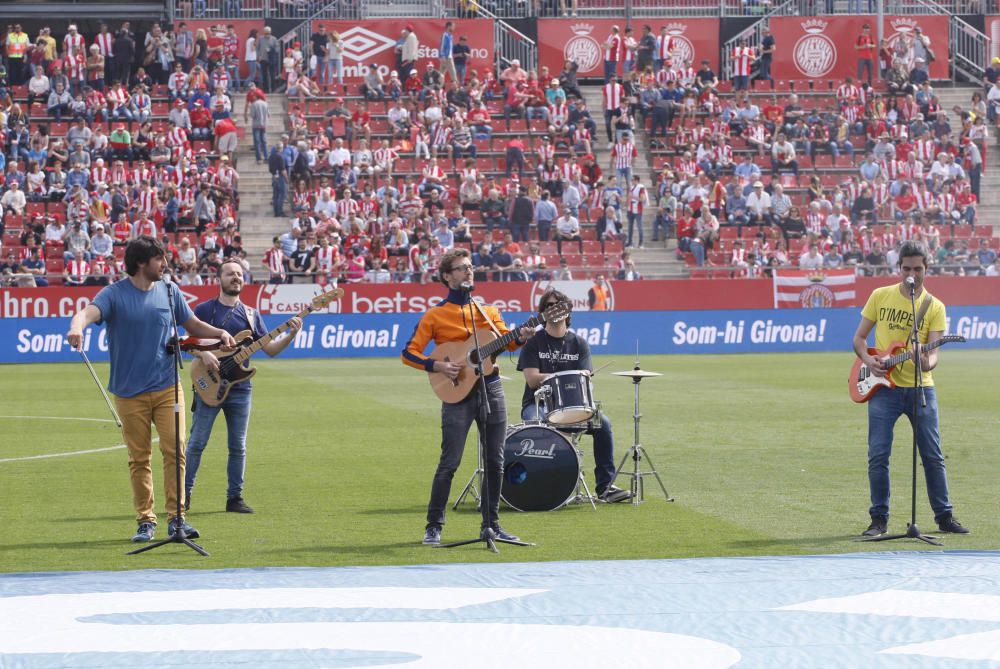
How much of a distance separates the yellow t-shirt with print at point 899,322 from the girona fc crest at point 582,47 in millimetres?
40125

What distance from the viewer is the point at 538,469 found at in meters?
12.2

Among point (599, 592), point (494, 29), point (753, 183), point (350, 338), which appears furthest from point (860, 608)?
point (494, 29)

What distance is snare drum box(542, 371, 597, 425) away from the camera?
476 inches

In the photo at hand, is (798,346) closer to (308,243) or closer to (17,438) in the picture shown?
(308,243)

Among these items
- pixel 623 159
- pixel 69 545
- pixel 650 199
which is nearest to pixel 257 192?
pixel 623 159

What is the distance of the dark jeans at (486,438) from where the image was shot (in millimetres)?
10312

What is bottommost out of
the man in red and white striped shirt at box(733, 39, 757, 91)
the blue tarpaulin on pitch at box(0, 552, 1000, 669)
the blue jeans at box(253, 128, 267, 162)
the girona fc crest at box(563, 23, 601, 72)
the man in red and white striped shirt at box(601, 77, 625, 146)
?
the blue tarpaulin on pitch at box(0, 552, 1000, 669)

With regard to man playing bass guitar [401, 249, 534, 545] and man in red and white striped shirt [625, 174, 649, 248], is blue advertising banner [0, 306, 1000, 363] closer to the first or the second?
man in red and white striped shirt [625, 174, 649, 248]

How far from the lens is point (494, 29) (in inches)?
1932

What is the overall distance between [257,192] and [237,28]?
27.2 ft

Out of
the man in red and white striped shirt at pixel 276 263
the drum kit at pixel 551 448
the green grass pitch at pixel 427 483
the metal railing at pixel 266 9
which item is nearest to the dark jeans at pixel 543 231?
the man in red and white striped shirt at pixel 276 263

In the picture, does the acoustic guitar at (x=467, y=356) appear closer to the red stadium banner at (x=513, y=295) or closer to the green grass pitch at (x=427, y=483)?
the green grass pitch at (x=427, y=483)

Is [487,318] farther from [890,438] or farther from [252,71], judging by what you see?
[252,71]

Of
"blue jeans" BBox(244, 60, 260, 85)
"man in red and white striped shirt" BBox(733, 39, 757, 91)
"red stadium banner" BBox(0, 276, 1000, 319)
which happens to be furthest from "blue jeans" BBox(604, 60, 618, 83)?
"red stadium banner" BBox(0, 276, 1000, 319)
